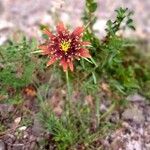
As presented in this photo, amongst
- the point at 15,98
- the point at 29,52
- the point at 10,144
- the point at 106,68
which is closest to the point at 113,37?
the point at 106,68

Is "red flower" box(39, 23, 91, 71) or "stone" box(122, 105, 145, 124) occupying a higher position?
"red flower" box(39, 23, 91, 71)

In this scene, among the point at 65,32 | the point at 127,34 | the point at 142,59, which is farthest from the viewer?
the point at 127,34

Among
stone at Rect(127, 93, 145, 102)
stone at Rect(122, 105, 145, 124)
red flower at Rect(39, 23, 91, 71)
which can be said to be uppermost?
red flower at Rect(39, 23, 91, 71)

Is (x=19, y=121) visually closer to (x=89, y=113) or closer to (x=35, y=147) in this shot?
(x=35, y=147)

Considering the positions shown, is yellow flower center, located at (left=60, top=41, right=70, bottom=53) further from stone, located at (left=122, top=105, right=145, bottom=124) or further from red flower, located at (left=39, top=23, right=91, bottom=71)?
stone, located at (left=122, top=105, right=145, bottom=124)

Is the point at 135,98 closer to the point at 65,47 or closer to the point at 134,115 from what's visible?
the point at 134,115

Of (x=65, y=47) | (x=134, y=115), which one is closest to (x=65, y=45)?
(x=65, y=47)

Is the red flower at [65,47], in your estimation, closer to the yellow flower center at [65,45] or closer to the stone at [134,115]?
the yellow flower center at [65,45]

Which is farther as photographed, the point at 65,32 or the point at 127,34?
the point at 127,34

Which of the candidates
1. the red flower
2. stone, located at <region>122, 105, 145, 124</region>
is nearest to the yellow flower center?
the red flower
